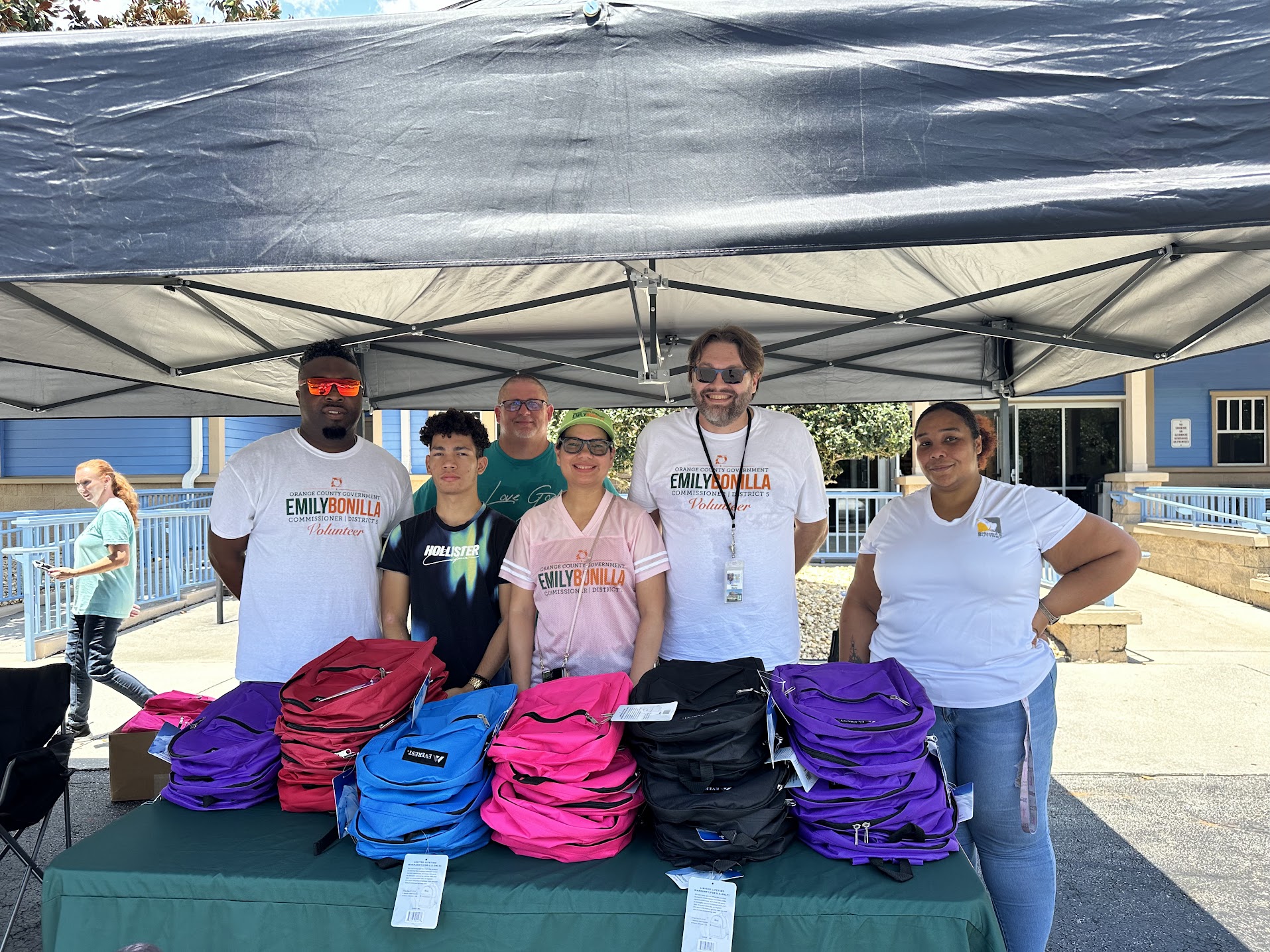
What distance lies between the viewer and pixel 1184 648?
694 cm

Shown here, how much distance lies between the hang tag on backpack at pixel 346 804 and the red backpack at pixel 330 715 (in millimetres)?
99

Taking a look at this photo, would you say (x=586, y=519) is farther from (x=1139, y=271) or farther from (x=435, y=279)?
(x=1139, y=271)

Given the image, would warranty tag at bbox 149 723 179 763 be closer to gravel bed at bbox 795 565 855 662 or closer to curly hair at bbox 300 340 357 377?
curly hair at bbox 300 340 357 377

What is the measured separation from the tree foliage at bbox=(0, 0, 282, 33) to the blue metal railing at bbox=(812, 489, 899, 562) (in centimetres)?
940

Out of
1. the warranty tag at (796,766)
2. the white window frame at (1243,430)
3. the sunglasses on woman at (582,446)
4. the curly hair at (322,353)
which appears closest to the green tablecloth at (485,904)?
the warranty tag at (796,766)

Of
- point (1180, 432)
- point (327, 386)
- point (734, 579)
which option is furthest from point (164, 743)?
point (1180, 432)

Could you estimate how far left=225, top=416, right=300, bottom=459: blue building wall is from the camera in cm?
1200

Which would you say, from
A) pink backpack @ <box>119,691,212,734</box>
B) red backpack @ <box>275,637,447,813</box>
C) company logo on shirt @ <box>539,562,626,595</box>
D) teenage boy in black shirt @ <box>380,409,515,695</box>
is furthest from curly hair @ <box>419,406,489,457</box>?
pink backpack @ <box>119,691,212,734</box>

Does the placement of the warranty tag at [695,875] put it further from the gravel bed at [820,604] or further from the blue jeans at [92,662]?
the gravel bed at [820,604]

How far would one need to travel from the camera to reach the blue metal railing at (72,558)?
260 inches

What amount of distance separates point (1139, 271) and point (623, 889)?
2649mm

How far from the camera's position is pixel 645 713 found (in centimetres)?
166

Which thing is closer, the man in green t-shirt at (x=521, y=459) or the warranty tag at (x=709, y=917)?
the warranty tag at (x=709, y=917)

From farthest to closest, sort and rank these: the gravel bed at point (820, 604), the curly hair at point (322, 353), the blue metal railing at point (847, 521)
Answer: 1. the blue metal railing at point (847, 521)
2. the gravel bed at point (820, 604)
3. the curly hair at point (322, 353)
